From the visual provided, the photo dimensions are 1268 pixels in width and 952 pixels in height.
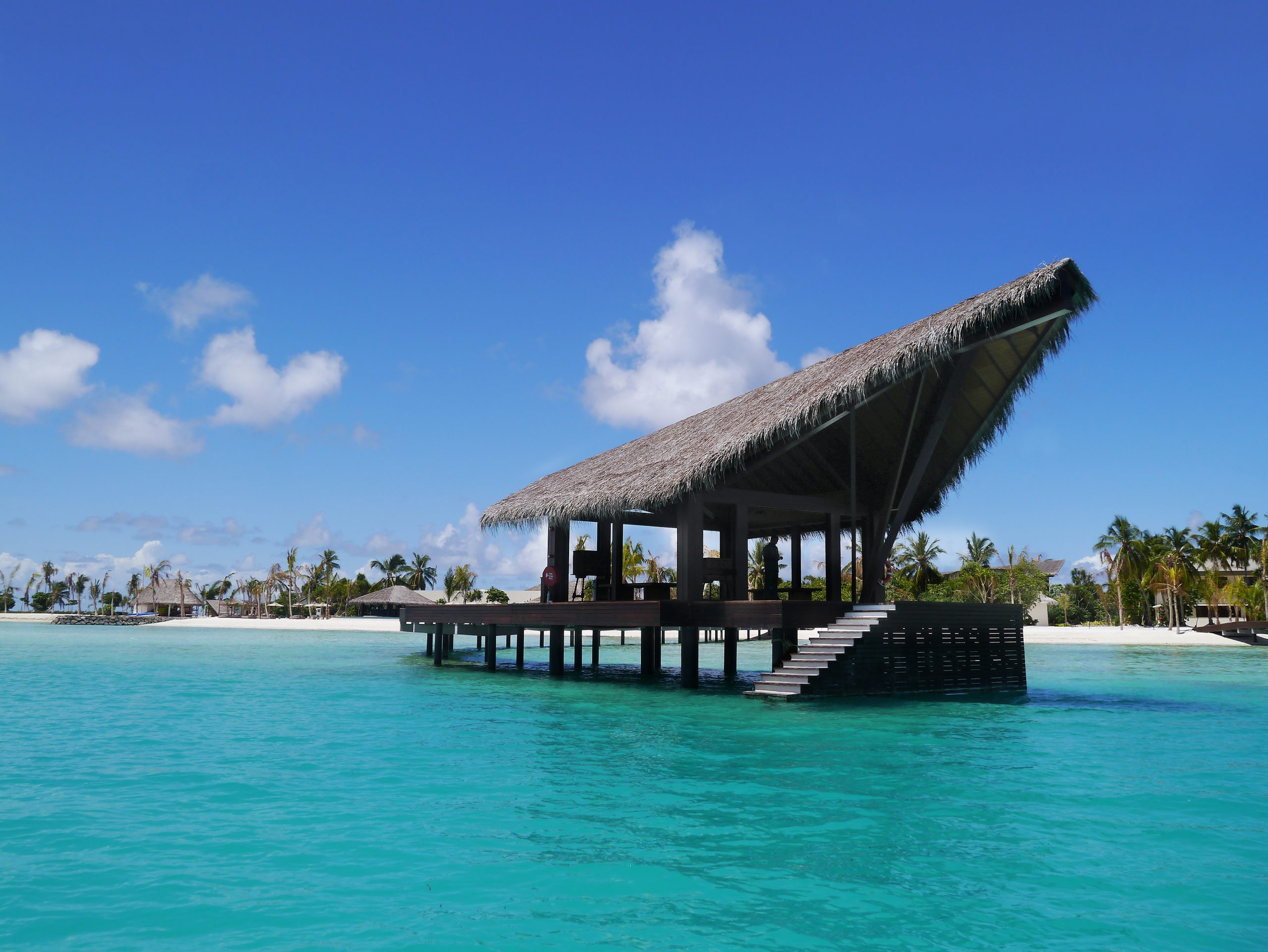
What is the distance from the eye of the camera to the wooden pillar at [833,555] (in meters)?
16.5

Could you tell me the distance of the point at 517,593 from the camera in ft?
227

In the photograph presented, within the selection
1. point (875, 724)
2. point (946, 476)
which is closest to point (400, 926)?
point (875, 724)

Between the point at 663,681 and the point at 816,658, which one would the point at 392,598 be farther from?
the point at 816,658

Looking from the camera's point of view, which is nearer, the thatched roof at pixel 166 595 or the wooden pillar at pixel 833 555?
the wooden pillar at pixel 833 555

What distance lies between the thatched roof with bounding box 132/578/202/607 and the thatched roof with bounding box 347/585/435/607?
52.3 ft

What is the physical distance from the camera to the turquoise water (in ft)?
14.2

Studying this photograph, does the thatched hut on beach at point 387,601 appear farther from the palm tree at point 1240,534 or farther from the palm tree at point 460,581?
the palm tree at point 1240,534

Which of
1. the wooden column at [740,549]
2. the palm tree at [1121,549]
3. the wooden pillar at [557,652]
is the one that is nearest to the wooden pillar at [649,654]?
the wooden pillar at [557,652]

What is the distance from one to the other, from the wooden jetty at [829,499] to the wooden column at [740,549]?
5cm

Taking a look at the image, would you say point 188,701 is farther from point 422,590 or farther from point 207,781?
point 422,590

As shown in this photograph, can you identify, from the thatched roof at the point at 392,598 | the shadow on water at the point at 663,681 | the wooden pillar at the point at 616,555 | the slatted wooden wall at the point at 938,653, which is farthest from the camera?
the thatched roof at the point at 392,598

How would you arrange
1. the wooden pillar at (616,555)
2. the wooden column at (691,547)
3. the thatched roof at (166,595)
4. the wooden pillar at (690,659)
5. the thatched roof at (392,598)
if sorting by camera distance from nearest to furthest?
1. the wooden column at (691,547)
2. the wooden pillar at (690,659)
3. the wooden pillar at (616,555)
4. the thatched roof at (392,598)
5. the thatched roof at (166,595)

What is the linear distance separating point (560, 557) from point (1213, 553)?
4538cm

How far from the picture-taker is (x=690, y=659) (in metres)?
15.5
